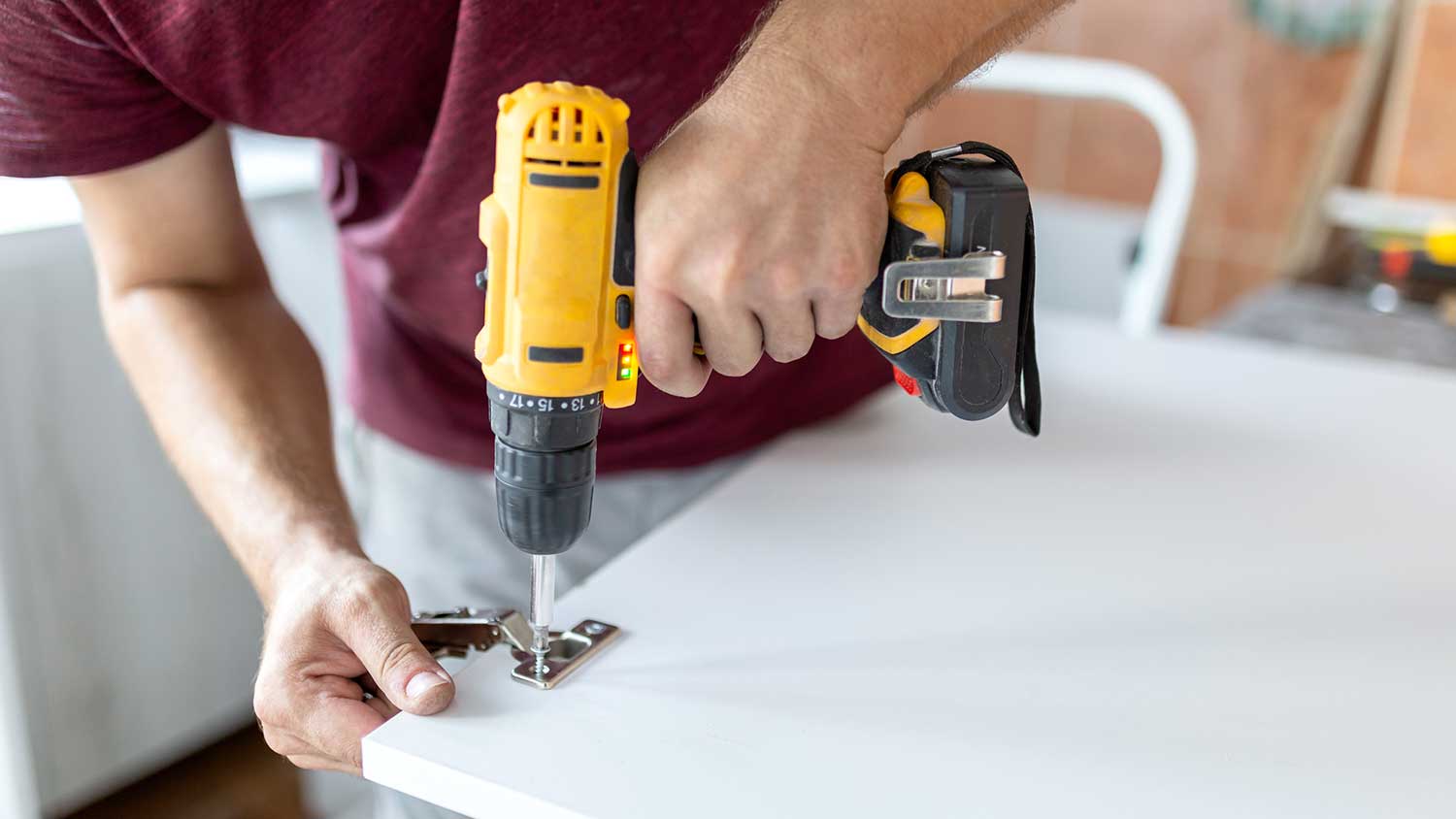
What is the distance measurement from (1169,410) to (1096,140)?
1.73 meters

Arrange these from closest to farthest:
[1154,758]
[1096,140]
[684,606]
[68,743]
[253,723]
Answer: [1154,758], [684,606], [68,743], [253,723], [1096,140]

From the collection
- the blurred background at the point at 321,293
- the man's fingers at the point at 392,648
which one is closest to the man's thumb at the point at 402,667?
the man's fingers at the point at 392,648

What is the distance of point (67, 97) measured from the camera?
853mm

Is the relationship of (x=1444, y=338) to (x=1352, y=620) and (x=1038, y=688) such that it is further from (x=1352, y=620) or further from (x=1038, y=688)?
(x=1038, y=688)

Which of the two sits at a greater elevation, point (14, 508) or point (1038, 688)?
point (1038, 688)

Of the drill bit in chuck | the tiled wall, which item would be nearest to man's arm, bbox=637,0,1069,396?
the drill bit in chuck

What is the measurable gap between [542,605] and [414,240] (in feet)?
1.28

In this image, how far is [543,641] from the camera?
722mm

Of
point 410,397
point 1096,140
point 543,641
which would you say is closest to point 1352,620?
point 543,641

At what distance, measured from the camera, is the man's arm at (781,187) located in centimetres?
61

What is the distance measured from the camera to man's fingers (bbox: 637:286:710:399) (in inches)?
24.9

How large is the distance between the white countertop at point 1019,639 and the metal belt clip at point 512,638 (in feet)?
0.04

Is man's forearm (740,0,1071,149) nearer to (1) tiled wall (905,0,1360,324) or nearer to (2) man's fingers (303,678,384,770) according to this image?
(2) man's fingers (303,678,384,770)

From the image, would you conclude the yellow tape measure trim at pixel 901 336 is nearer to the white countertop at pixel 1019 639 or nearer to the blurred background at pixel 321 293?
the white countertop at pixel 1019 639
